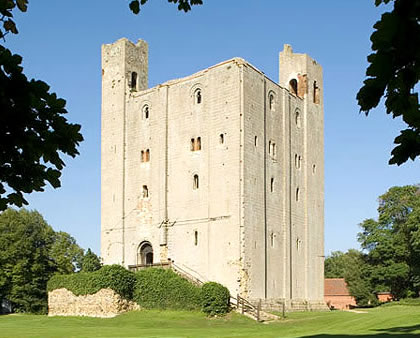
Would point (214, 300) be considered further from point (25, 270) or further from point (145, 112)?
point (25, 270)

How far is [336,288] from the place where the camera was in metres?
73.0

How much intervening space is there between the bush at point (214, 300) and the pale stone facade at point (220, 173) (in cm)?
170

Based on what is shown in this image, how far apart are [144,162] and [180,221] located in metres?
5.68

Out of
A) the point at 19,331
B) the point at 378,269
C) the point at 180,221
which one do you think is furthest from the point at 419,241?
the point at 19,331

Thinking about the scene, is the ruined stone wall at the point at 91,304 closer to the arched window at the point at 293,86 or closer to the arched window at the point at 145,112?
the arched window at the point at 145,112

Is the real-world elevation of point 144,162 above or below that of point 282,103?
below

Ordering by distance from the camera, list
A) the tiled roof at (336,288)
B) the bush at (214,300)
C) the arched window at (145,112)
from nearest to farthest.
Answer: the bush at (214,300) → the arched window at (145,112) → the tiled roof at (336,288)

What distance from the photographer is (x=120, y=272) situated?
37.1 metres

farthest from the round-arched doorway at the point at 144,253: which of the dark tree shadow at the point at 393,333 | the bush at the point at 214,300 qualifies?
the dark tree shadow at the point at 393,333

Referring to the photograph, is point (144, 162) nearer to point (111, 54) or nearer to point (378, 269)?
point (111, 54)

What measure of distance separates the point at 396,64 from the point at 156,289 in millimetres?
34294

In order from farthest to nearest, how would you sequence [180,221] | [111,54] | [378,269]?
[378,269], [111,54], [180,221]

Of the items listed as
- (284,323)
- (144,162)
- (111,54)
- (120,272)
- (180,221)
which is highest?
(111,54)

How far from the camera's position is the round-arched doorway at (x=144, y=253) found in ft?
140
